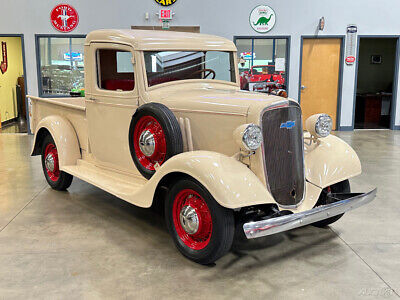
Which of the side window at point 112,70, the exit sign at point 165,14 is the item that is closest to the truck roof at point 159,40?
the side window at point 112,70

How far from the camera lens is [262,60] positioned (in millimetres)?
9281

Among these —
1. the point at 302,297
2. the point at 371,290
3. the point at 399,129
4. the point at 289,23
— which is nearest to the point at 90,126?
the point at 302,297

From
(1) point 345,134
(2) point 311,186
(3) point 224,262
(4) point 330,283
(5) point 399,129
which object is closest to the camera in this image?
(4) point 330,283

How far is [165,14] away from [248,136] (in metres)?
6.59

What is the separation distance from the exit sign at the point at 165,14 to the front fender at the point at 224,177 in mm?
6428

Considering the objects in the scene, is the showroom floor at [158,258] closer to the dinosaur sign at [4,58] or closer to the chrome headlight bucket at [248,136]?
the chrome headlight bucket at [248,136]

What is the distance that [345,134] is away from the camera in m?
8.95

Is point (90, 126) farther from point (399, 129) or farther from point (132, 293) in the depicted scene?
point (399, 129)

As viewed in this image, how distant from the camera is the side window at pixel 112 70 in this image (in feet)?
13.2

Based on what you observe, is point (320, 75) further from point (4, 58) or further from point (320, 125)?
point (4, 58)

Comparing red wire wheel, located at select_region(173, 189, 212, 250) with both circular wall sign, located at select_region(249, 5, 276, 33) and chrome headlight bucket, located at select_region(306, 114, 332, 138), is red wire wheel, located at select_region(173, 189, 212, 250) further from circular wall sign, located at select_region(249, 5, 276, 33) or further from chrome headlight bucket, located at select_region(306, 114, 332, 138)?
circular wall sign, located at select_region(249, 5, 276, 33)

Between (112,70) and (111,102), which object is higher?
(112,70)

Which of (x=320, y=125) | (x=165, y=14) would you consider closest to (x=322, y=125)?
(x=320, y=125)

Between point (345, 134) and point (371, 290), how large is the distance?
22.0 feet
